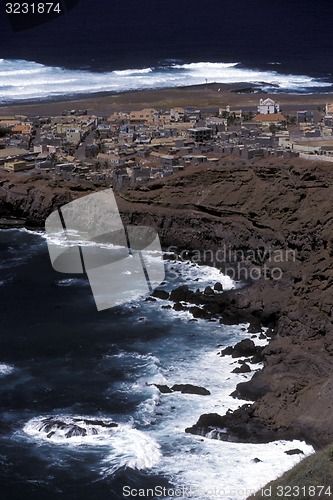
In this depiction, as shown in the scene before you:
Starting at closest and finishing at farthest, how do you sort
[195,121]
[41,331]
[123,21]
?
[41,331]
[195,121]
[123,21]

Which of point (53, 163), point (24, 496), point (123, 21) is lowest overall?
point (24, 496)

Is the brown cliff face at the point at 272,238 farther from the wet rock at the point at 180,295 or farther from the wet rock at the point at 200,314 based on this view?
the wet rock at the point at 180,295

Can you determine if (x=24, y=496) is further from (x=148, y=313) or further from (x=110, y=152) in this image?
(x=110, y=152)

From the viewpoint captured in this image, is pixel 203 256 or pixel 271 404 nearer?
pixel 271 404

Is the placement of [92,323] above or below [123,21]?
below

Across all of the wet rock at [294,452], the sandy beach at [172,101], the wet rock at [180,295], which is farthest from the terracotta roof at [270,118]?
the wet rock at [294,452]

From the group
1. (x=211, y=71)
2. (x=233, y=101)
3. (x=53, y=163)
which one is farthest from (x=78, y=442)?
(x=211, y=71)
